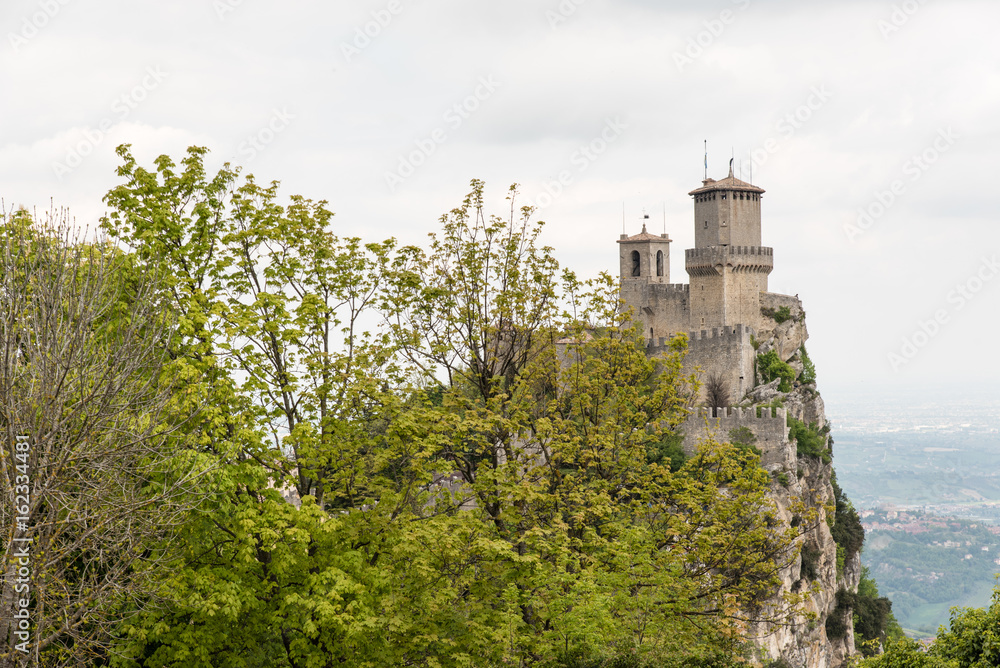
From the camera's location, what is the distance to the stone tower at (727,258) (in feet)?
178

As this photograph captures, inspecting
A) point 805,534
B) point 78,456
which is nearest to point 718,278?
point 805,534

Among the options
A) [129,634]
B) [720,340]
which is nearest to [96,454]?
[129,634]

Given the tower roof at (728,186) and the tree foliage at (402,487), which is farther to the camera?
the tower roof at (728,186)

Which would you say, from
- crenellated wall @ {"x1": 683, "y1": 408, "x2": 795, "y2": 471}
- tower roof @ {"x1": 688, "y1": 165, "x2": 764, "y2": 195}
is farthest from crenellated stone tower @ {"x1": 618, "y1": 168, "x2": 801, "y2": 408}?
crenellated wall @ {"x1": 683, "y1": 408, "x2": 795, "y2": 471}

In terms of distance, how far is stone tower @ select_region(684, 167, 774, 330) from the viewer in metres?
54.2

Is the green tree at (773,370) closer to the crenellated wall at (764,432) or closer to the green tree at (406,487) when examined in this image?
the crenellated wall at (764,432)

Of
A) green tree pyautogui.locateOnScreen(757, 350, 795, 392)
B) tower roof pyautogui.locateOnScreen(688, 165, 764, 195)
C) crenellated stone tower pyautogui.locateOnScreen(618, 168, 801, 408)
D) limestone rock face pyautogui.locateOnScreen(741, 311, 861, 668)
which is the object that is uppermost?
tower roof pyautogui.locateOnScreen(688, 165, 764, 195)

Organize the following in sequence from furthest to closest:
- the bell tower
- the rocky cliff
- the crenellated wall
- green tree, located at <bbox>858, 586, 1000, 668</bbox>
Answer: the bell tower, the crenellated wall, the rocky cliff, green tree, located at <bbox>858, 586, 1000, 668</bbox>

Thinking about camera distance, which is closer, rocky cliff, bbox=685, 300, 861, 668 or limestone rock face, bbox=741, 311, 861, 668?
limestone rock face, bbox=741, 311, 861, 668

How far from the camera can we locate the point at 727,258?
54094mm

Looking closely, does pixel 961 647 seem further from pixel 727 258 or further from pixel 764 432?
pixel 727 258

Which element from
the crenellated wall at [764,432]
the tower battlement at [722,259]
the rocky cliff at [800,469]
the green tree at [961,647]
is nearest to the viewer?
the green tree at [961,647]

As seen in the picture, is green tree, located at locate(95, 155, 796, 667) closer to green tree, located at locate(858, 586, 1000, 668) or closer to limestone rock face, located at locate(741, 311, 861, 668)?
green tree, located at locate(858, 586, 1000, 668)

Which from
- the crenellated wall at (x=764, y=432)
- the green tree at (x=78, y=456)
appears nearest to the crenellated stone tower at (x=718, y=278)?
the crenellated wall at (x=764, y=432)
